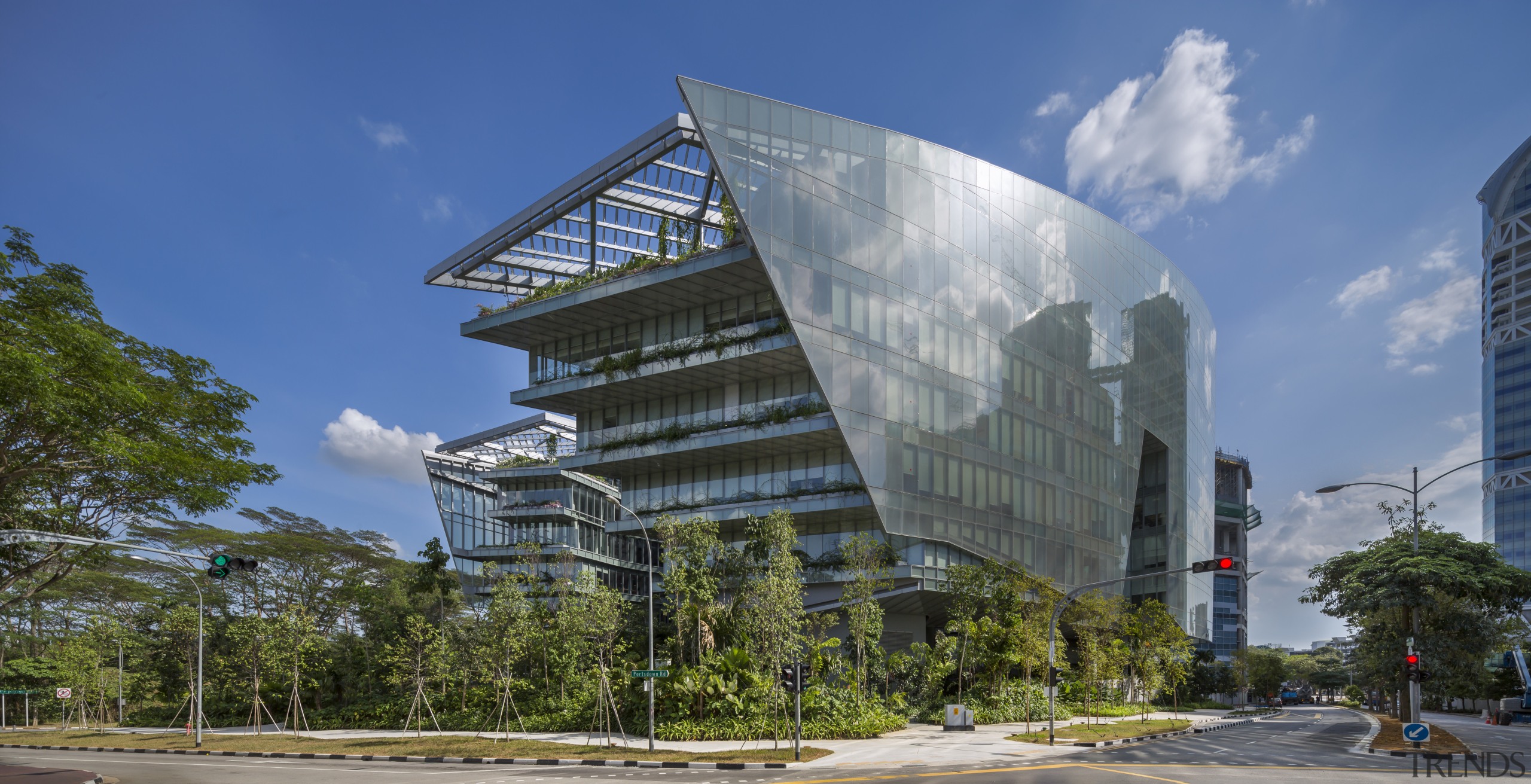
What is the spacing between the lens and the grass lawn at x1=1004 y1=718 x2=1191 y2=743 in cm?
3747

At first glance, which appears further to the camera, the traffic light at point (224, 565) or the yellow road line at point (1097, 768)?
the traffic light at point (224, 565)

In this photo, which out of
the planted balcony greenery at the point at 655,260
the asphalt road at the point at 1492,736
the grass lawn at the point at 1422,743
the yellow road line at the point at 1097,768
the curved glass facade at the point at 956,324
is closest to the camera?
the yellow road line at the point at 1097,768

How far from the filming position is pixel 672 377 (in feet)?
176

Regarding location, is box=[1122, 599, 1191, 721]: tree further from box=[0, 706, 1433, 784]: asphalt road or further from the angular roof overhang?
the angular roof overhang

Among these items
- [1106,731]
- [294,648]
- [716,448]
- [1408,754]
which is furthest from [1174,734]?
[294,648]

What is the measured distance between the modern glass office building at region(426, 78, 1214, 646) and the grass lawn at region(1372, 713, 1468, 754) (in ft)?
67.2

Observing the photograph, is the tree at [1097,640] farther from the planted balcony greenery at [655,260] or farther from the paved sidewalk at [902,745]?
the planted balcony greenery at [655,260]

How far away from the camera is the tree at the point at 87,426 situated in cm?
2462

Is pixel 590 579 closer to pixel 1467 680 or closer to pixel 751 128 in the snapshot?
pixel 751 128

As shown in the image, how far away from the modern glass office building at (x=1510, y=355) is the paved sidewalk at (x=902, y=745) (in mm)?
143893

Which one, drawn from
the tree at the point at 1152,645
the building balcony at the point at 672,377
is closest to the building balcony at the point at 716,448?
the building balcony at the point at 672,377

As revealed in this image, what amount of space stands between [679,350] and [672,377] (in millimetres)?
1875

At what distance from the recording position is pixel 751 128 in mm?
46594

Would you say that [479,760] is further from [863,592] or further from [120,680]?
[120,680]
